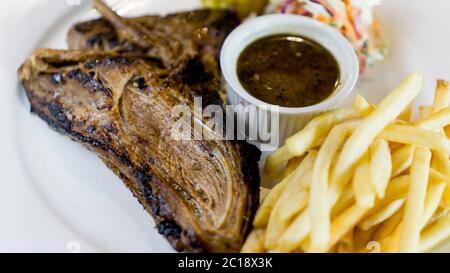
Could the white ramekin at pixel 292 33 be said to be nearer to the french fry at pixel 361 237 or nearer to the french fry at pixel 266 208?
the french fry at pixel 266 208

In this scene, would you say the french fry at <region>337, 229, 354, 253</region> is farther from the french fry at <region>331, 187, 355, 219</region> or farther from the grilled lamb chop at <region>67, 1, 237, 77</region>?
the grilled lamb chop at <region>67, 1, 237, 77</region>

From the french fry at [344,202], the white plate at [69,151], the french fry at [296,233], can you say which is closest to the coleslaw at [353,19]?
the white plate at [69,151]

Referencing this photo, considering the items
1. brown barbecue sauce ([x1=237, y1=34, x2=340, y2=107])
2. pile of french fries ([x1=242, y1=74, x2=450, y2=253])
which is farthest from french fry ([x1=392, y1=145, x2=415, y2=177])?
brown barbecue sauce ([x1=237, y1=34, x2=340, y2=107])

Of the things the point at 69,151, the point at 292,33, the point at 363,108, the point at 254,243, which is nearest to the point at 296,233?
the point at 254,243

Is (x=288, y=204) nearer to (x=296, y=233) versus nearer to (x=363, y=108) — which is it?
(x=296, y=233)

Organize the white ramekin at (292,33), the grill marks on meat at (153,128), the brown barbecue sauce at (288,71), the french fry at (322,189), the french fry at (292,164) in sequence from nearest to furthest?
the french fry at (322,189), the grill marks on meat at (153,128), the french fry at (292,164), the white ramekin at (292,33), the brown barbecue sauce at (288,71)
